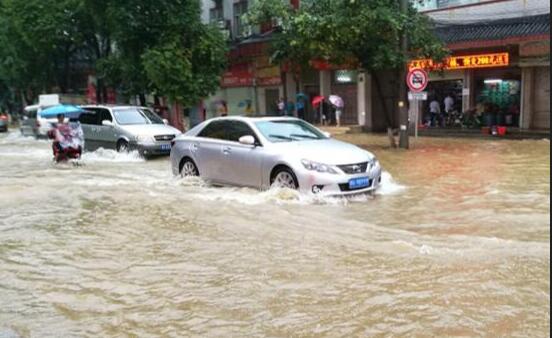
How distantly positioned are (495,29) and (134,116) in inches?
493

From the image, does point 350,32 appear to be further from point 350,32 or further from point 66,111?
point 66,111

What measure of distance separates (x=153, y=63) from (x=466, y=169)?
43.8 ft

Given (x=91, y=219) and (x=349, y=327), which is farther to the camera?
(x=91, y=219)

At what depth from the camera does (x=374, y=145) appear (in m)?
20.5

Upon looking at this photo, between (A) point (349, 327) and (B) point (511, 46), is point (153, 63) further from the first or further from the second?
(A) point (349, 327)

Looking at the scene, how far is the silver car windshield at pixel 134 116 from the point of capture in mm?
18547

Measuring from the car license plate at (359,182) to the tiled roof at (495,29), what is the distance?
42.6ft

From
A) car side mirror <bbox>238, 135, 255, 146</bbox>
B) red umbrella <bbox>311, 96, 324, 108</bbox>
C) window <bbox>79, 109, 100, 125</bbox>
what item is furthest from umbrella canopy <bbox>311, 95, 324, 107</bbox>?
car side mirror <bbox>238, 135, 255, 146</bbox>

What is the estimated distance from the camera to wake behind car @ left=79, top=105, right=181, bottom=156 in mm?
17656

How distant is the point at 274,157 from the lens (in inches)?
399

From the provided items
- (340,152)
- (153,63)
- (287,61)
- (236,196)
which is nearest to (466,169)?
(340,152)

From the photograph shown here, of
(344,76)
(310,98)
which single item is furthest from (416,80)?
(310,98)

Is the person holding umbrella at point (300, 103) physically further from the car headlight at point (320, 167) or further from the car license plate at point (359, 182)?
the car headlight at point (320, 167)

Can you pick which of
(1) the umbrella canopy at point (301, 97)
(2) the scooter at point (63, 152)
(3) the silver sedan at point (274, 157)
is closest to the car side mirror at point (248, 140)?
(3) the silver sedan at point (274, 157)
